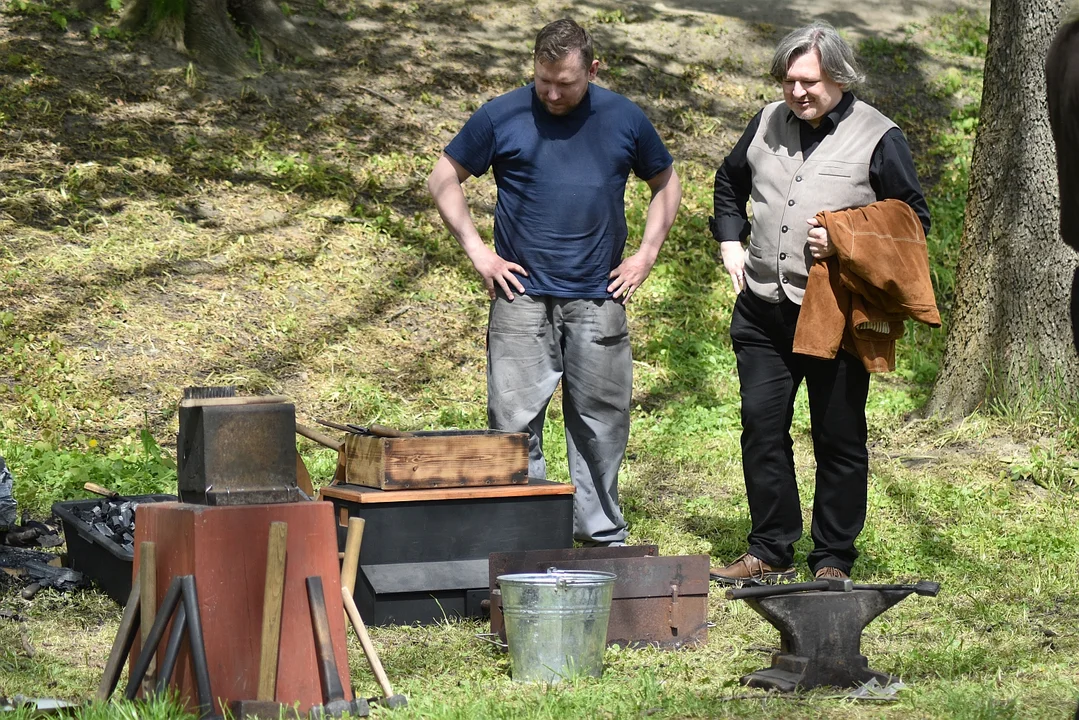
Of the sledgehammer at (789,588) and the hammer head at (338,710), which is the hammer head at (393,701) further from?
the sledgehammer at (789,588)

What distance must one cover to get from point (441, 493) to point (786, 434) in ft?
5.24

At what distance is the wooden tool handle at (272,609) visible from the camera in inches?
143

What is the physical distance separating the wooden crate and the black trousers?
1059 millimetres

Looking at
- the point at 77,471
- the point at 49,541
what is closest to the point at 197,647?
the point at 49,541

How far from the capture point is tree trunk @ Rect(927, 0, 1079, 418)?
7852 millimetres

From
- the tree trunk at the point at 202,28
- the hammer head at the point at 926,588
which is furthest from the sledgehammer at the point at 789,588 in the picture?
the tree trunk at the point at 202,28

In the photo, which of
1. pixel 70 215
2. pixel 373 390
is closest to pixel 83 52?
pixel 70 215

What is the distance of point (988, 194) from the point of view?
811cm

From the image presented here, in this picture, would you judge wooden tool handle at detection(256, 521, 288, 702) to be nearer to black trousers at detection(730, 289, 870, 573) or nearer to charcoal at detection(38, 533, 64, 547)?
black trousers at detection(730, 289, 870, 573)

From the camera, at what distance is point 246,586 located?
12.0 ft

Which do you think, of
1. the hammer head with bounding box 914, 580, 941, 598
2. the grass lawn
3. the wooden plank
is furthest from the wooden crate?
the hammer head with bounding box 914, 580, 941, 598

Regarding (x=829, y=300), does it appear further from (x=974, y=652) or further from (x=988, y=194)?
(x=988, y=194)

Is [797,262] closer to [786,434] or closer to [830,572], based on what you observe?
[786,434]

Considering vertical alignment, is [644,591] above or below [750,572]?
above
